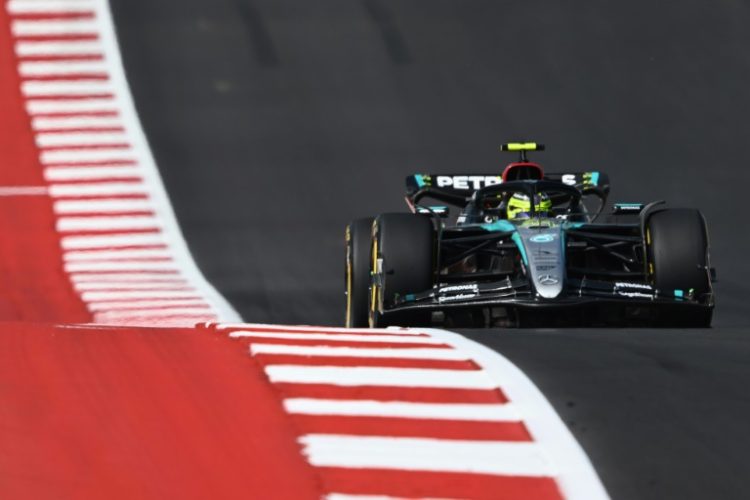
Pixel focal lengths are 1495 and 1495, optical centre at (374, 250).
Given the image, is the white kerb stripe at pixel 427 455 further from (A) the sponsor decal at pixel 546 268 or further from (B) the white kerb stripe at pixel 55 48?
(B) the white kerb stripe at pixel 55 48

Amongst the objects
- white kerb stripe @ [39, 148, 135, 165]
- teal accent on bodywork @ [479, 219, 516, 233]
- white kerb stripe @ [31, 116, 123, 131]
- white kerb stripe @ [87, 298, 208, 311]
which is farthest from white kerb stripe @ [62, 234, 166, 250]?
teal accent on bodywork @ [479, 219, 516, 233]

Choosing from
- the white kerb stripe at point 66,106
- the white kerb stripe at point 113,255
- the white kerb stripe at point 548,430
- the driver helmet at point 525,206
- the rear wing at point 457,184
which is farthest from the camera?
the white kerb stripe at point 66,106

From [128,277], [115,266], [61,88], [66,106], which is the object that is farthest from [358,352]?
[61,88]

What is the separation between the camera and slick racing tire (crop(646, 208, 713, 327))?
862 centimetres

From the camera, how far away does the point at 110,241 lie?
1361 centimetres

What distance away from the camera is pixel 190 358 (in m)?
5.25

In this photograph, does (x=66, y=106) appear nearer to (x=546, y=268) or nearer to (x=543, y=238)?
(x=543, y=238)

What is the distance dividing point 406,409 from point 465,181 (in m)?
6.52

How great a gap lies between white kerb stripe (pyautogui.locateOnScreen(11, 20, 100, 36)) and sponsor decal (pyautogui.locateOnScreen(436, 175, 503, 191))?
8.35m

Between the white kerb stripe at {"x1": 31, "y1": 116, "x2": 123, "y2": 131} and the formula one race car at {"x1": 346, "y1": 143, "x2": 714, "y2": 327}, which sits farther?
the white kerb stripe at {"x1": 31, "y1": 116, "x2": 123, "y2": 131}

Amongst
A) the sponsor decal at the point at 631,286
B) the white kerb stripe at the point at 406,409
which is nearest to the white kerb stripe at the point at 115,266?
the sponsor decal at the point at 631,286

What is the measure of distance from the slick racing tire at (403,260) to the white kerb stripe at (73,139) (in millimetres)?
7597

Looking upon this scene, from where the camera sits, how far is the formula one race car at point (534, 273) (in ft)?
28.1

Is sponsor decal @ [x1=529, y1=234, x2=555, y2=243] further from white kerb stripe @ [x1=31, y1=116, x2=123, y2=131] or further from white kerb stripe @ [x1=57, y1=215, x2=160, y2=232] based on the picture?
white kerb stripe @ [x1=31, y1=116, x2=123, y2=131]
